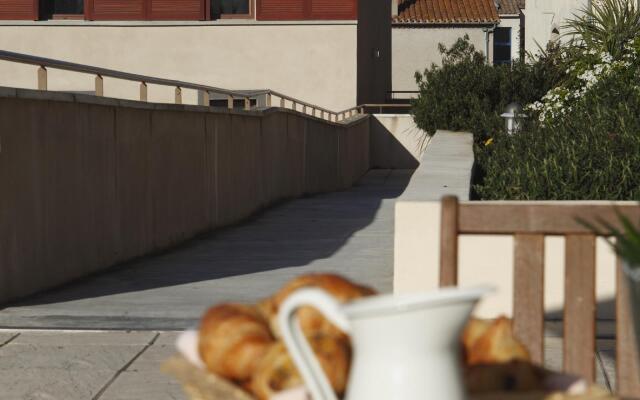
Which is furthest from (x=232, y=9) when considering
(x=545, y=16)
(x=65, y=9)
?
(x=545, y=16)

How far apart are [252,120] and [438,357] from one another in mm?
14308

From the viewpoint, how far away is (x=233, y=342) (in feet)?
6.17

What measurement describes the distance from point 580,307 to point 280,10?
2522 centimetres

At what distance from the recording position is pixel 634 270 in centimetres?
167

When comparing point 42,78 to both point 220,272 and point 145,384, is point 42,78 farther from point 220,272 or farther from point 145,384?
point 145,384

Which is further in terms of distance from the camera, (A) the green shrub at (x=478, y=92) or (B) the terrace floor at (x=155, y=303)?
(A) the green shrub at (x=478, y=92)

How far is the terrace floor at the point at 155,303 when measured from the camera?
5418mm

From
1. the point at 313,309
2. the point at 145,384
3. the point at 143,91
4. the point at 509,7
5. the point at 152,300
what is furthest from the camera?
the point at 509,7

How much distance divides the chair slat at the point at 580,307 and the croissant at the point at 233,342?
946mm

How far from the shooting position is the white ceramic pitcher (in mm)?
1576

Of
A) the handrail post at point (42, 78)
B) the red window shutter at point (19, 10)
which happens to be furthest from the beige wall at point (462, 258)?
the red window shutter at point (19, 10)

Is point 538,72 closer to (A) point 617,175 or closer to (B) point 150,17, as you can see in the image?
(A) point 617,175

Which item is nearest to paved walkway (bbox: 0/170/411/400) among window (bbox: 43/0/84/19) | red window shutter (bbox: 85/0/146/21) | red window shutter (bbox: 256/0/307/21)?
red window shutter (bbox: 256/0/307/21)

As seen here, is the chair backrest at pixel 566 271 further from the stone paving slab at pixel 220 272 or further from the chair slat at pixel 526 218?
the stone paving slab at pixel 220 272
